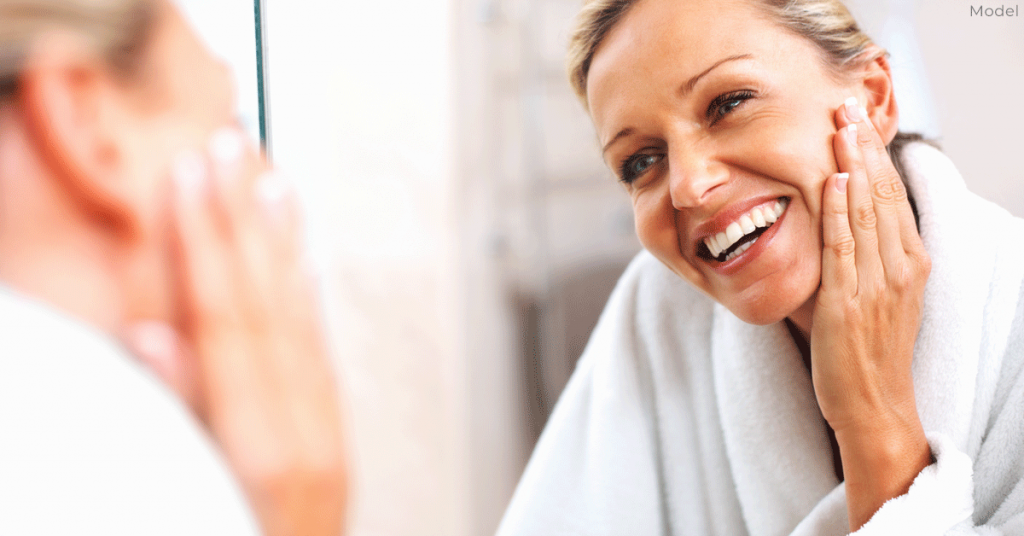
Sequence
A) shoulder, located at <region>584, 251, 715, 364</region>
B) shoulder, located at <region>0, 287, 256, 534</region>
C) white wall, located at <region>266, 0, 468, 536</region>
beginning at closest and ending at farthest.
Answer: shoulder, located at <region>0, 287, 256, 534</region>
white wall, located at <region>266, 0, 468, 536</region>
shoulder, located at <region>584, 251, 715, 364</region>

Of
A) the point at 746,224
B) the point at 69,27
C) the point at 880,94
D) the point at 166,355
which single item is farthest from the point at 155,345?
the point at 880,94

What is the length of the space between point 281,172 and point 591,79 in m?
0.25

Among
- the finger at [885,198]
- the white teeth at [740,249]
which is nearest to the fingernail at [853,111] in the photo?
the finger at [885,198]

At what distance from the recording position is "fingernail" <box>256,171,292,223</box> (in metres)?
0.29

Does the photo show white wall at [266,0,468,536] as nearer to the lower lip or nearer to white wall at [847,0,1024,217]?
the lower lip

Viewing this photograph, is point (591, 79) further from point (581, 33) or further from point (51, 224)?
point (51, 224)

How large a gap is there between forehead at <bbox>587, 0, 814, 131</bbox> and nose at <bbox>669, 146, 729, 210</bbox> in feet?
0.14

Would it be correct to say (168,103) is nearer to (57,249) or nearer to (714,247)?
(57,249)

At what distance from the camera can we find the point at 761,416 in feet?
1.68

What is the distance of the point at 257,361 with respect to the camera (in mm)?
271

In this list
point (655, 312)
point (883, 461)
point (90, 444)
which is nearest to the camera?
point (90, 444)

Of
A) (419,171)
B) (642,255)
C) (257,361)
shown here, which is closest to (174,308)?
(257,361)

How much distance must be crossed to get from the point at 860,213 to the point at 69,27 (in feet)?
1.44

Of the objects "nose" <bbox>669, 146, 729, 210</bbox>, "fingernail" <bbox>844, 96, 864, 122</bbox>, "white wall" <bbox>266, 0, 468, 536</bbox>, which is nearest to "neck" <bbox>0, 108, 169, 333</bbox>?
"white wall" <bbox>266, 0, 468, 536</bbox>
